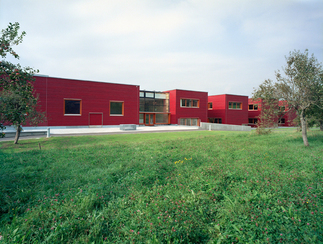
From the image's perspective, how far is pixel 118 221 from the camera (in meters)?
4.18

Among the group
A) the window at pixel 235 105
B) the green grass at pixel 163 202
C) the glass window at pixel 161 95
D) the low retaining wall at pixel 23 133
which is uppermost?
the glass window at pixel 161 95

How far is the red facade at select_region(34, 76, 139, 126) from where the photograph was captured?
29.6m

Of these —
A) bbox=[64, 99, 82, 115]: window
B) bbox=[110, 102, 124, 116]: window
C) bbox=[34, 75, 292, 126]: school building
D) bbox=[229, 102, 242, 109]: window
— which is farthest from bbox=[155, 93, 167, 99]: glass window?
bbox=[229, 102, 242, 109]: window

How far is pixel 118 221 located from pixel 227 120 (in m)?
46.0

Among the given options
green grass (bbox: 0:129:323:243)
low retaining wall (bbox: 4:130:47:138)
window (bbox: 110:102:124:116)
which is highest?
window (bbox: 110:102:124:116)

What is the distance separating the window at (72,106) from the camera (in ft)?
102

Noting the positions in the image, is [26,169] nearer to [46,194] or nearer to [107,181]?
[46,194]

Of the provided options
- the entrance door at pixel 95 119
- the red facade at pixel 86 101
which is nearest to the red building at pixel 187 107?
the red facade at pixel 86 101

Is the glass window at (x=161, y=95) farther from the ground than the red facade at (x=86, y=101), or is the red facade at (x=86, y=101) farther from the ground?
the glass window at (x=161, y=95)

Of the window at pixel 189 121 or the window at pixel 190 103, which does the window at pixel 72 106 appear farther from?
the window at pixel 190 103

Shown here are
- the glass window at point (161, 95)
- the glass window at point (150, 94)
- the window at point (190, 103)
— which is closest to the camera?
the glass window at point (150, 94)

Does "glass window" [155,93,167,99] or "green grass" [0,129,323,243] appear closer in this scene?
"green grass" [0,129,323,243]

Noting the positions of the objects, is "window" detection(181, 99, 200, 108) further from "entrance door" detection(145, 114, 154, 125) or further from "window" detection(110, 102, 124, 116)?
"window" detection(110, 102, 124, 116)

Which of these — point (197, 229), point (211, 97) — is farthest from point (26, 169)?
point (211, 97)
